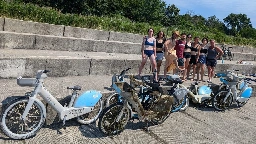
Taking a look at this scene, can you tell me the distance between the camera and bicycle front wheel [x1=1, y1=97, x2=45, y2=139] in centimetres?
418

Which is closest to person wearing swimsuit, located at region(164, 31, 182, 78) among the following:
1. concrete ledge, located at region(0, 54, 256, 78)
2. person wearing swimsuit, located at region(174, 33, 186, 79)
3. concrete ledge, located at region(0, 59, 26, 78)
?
person wearing swimsuit, located at region(174, 33, 186, 79)

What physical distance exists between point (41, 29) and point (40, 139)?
615cm

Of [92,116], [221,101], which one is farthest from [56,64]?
[221,101]

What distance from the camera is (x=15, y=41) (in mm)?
7836

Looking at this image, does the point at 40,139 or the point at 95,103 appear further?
the point at 95,103

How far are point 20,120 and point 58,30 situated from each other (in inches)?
253

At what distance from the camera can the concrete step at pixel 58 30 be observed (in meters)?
8.98

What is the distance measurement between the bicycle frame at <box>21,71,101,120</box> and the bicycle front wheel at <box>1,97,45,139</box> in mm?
80

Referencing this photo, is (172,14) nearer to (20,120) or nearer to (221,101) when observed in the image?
(221,101)

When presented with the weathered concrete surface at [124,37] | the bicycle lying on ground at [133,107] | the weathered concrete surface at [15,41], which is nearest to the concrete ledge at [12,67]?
the weathered concrete surface at [15,41]

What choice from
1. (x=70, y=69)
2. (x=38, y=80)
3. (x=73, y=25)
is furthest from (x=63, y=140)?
(x=73, y=25)

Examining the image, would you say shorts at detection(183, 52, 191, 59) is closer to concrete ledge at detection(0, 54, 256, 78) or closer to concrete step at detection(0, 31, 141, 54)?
concrete ledge at detection(0, 54, 256, 78)

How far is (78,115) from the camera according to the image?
493 cm

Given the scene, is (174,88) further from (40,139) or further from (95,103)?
(40,139)
